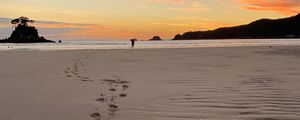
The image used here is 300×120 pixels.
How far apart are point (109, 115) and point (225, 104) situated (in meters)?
1.81

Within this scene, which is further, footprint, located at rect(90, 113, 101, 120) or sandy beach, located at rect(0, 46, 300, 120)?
sandy beach, located at rect(0, 46, 300, 120)

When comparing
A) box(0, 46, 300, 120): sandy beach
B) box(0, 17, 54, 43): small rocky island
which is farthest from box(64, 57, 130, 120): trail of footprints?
box(0, 17, 54, 43): small rocky island

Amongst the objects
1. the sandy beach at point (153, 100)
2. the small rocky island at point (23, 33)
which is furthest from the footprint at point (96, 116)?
the small rocky island at point (23, 33)

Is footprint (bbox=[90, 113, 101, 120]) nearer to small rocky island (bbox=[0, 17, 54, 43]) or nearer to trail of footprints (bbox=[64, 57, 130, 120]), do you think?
trail of footprints (bbox=[64, 57, 130, 120])

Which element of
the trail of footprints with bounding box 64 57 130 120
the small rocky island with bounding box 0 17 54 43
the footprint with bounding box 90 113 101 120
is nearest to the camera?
the footprint with bounding box 90 113 101 120

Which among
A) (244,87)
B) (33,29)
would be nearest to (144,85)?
(244,87)

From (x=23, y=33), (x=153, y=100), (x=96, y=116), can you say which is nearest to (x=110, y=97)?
(x=153, y=100)

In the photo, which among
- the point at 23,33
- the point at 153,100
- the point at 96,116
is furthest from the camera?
the point at 23,33

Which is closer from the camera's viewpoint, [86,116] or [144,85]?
[86,116]

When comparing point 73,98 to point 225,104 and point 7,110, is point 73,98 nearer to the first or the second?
point 7,110

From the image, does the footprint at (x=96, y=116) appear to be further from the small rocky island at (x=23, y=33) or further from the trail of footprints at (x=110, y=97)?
the small rocky island at (x=23, y=33)

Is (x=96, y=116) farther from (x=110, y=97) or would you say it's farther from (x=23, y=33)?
(x=23, y=33)

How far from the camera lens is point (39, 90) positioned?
7.54 meters

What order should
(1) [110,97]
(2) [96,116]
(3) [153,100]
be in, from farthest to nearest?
(1) [110,97] → (3) [153,100] → (2) [96,116]
